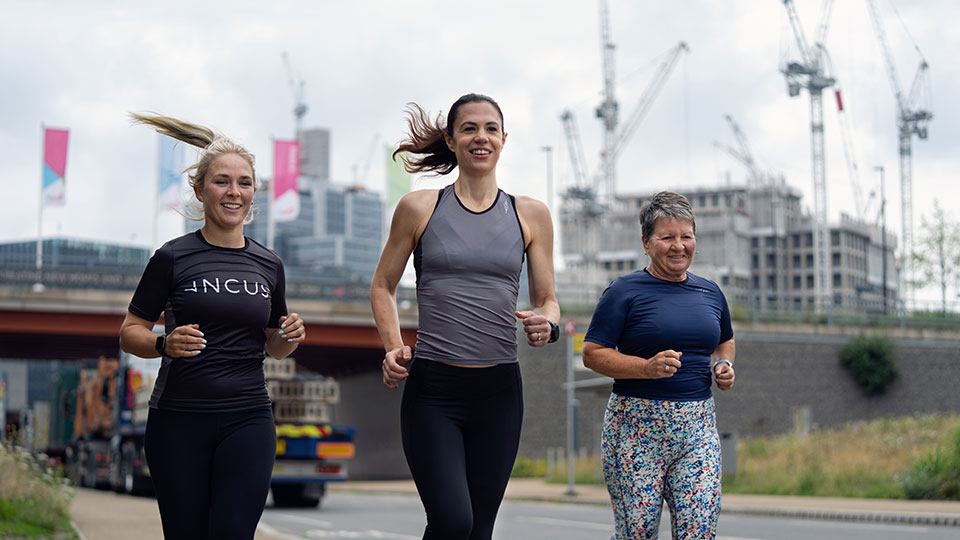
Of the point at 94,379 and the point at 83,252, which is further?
the point at 83,252

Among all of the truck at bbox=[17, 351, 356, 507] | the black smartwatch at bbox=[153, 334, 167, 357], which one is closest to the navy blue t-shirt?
the black smartwatch at bbox=[153, 334, 167, 357]

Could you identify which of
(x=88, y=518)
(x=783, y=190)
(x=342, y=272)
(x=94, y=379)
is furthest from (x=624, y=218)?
(x=88, y=518)

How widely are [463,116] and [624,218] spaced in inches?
7172

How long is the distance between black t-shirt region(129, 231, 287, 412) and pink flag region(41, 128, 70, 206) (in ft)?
157

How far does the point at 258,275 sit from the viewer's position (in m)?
5.20

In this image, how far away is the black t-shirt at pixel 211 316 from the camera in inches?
197

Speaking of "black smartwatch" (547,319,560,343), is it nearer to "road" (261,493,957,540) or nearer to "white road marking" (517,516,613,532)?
"road" (261,493,957,540)

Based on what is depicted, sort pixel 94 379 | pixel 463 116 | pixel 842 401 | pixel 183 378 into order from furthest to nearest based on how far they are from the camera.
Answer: pixel 842 401
pixel 94 379
pixel 463 116
pixel 183 378

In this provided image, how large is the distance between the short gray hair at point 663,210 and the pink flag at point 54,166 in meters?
48.0

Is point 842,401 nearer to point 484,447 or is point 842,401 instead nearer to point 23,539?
point 23,539

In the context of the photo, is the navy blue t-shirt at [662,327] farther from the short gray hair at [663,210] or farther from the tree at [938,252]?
the tree at [938,252]

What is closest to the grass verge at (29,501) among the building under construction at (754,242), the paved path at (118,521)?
the paved path at (118,521)

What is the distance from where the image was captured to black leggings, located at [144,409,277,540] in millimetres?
4910

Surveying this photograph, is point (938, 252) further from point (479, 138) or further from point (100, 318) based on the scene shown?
point (479, 138)
